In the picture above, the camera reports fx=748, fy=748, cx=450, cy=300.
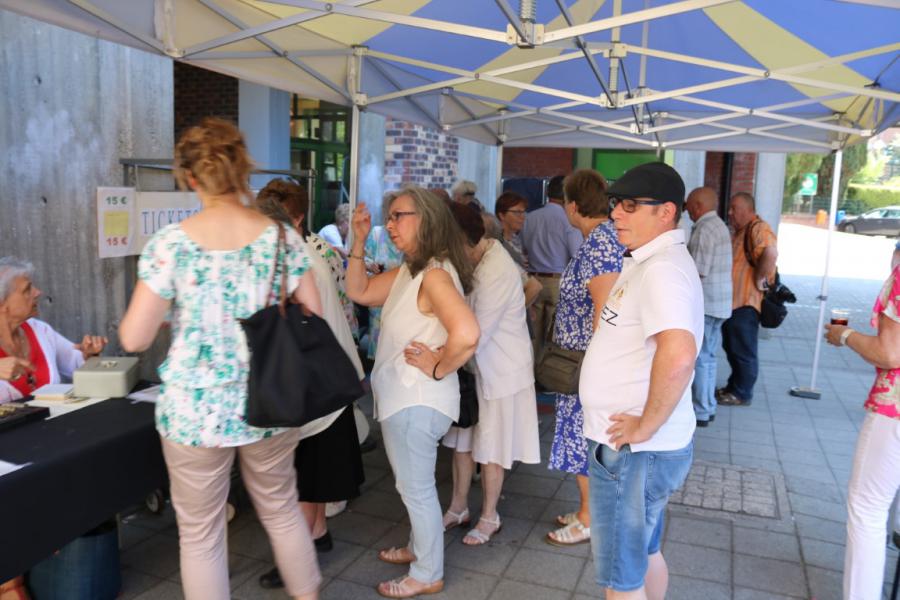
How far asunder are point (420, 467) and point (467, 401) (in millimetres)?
534

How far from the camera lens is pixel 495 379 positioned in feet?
11.2

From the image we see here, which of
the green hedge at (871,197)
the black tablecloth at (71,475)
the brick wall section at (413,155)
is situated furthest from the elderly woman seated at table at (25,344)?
the green hedge at (871,197)

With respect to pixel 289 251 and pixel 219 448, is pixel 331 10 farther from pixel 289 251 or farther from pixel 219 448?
pixel 219 448

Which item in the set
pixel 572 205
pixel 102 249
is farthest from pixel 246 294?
pixel 102 249

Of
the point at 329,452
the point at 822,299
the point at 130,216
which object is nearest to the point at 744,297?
the point at 822,299

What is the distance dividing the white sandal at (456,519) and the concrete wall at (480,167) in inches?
303

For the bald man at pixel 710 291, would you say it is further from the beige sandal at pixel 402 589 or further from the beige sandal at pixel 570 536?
the beige sandal at pixel 402 589

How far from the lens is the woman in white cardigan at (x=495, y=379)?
131 inches

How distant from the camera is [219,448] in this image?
7.39 feet

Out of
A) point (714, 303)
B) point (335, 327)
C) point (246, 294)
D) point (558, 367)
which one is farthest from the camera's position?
point (714, 303)

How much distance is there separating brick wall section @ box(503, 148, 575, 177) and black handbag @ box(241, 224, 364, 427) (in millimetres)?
12648

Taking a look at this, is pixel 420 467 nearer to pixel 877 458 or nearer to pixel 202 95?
pixel 877 458

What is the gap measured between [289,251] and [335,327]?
0.63m

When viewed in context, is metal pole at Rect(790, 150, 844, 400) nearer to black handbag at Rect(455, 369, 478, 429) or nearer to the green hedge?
black handbag at Rect(455, 369, 478, 429)
